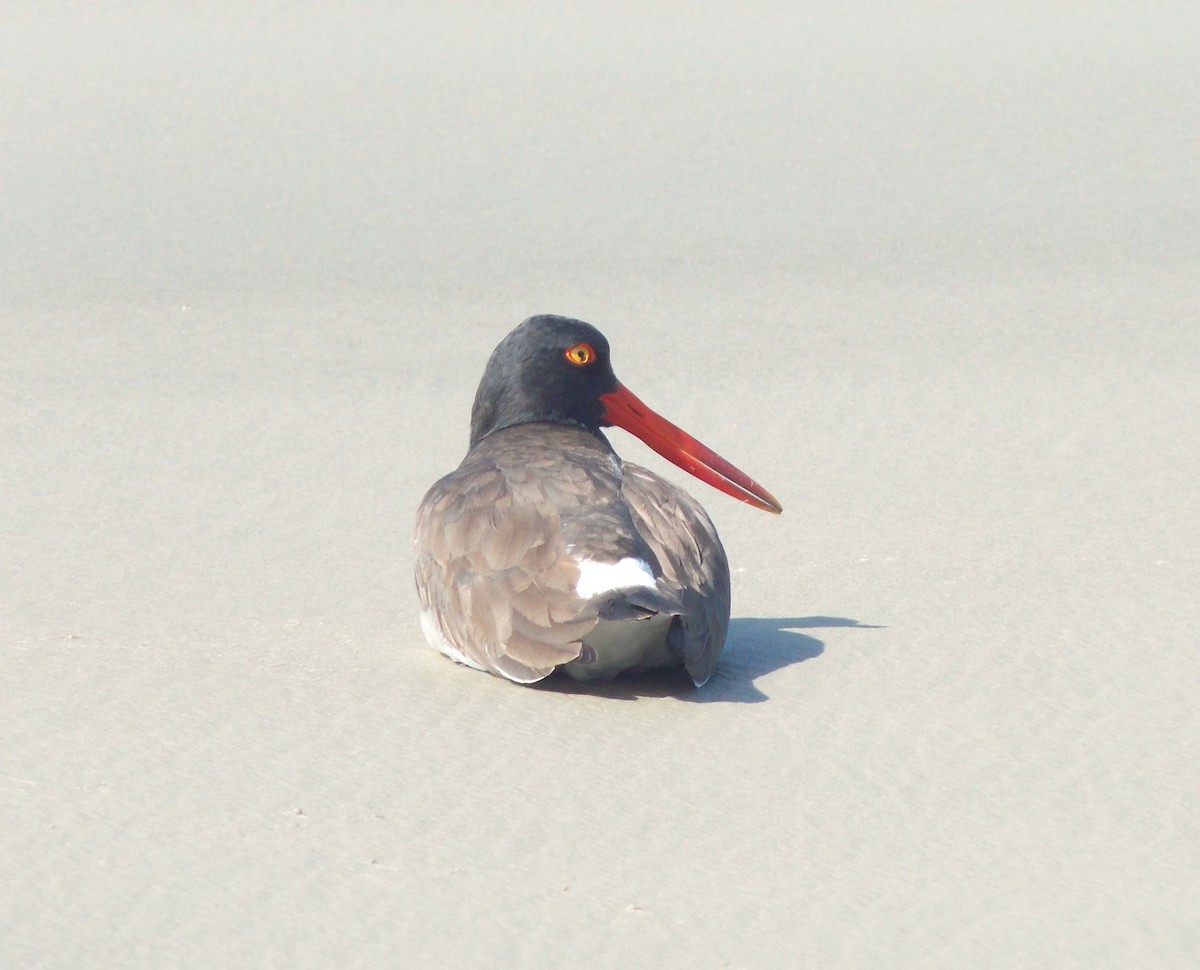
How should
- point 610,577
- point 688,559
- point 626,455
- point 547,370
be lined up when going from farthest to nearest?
point 626,455 → point 547,370 → point 688,559 → point 610,577

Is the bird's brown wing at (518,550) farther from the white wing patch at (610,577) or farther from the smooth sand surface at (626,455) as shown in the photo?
the smooth sand surface at (626,455)

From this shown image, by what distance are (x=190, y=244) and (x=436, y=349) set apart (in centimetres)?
226

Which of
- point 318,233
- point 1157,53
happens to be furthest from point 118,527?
point 1157,53

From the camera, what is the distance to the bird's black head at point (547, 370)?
20.1 ft

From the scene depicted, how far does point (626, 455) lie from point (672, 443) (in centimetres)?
267

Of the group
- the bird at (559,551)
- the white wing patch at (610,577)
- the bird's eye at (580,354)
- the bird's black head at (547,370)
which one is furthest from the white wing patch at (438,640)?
the bird's eye at (580,354)

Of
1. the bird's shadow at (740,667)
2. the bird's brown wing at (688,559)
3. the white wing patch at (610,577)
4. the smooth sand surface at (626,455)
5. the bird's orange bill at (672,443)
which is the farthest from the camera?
the bird's orange bill at (672,443)

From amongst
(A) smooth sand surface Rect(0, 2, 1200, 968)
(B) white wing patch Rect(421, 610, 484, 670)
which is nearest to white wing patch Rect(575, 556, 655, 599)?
(A) smooth sand surface Rect(0, 2, 1200, 968)

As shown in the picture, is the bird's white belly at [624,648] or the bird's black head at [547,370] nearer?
the bird's white belly at [624,648]

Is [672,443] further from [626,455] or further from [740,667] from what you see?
[626,455]

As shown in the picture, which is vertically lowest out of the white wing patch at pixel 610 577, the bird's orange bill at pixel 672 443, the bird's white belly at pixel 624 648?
the bird's white belly at pixel 624 648

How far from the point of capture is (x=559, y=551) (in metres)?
4.95

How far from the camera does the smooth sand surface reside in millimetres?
3604

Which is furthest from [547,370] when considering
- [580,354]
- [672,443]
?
[672,443]
